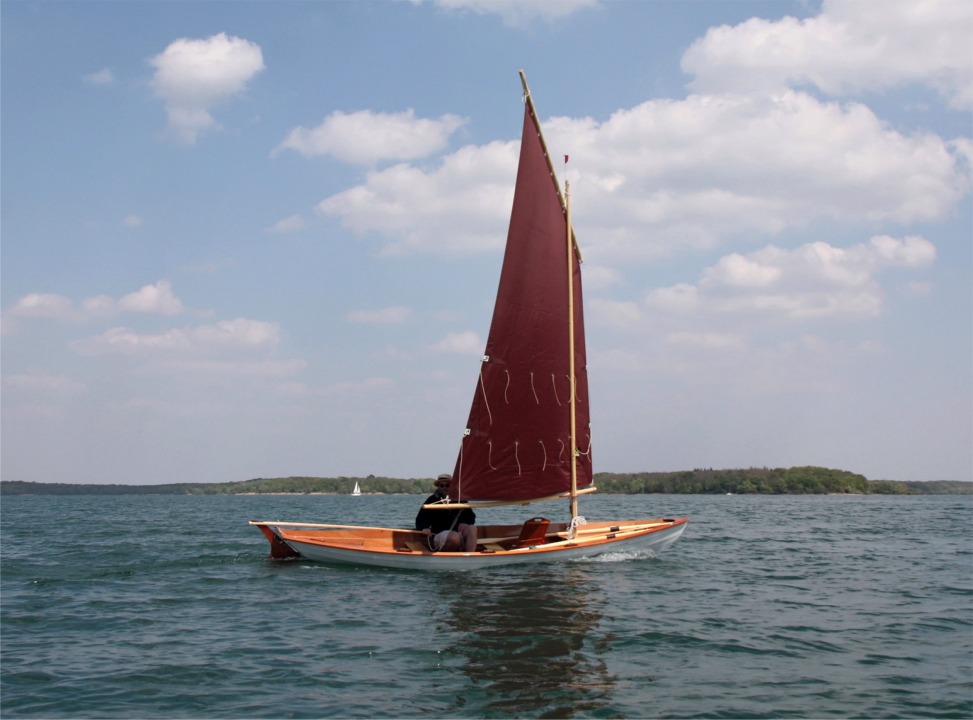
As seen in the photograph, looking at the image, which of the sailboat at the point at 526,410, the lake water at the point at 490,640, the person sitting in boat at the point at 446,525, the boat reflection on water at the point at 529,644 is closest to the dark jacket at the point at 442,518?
the person sitting in boat at the point at 446,525

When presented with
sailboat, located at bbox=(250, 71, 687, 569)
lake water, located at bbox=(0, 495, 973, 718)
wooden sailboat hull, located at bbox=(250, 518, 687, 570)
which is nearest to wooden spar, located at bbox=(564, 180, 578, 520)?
sailboat, located at bbox=(250, 71, 687, 569)

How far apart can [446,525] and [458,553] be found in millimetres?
1767

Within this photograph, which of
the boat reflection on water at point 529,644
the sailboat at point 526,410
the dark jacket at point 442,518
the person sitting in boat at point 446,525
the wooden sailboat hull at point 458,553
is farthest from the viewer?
the dark jacket at point 442,518

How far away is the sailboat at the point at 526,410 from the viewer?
2095 centimetres

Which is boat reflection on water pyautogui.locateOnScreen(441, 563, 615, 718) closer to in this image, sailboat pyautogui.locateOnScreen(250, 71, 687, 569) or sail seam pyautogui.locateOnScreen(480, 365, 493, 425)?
sailboat pyautogui.locateOnScreen(250, 71, 687, 569)

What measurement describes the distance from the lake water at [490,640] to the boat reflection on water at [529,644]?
43 mm

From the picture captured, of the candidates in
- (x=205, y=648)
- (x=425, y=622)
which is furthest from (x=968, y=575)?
(x=205, y=648)

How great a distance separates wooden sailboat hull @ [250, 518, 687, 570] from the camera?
20.0 meters

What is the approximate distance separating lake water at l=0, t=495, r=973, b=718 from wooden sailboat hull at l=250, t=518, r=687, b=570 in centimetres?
40

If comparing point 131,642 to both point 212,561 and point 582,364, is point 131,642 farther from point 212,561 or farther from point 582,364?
point 582,364

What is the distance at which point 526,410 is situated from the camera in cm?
2133

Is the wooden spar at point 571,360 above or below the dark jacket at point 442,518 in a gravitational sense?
above

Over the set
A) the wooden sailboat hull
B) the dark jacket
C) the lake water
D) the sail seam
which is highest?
the sail seam

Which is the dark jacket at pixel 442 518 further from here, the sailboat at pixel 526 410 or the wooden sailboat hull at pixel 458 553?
the wooden sailboat hull at pixel 458 553
